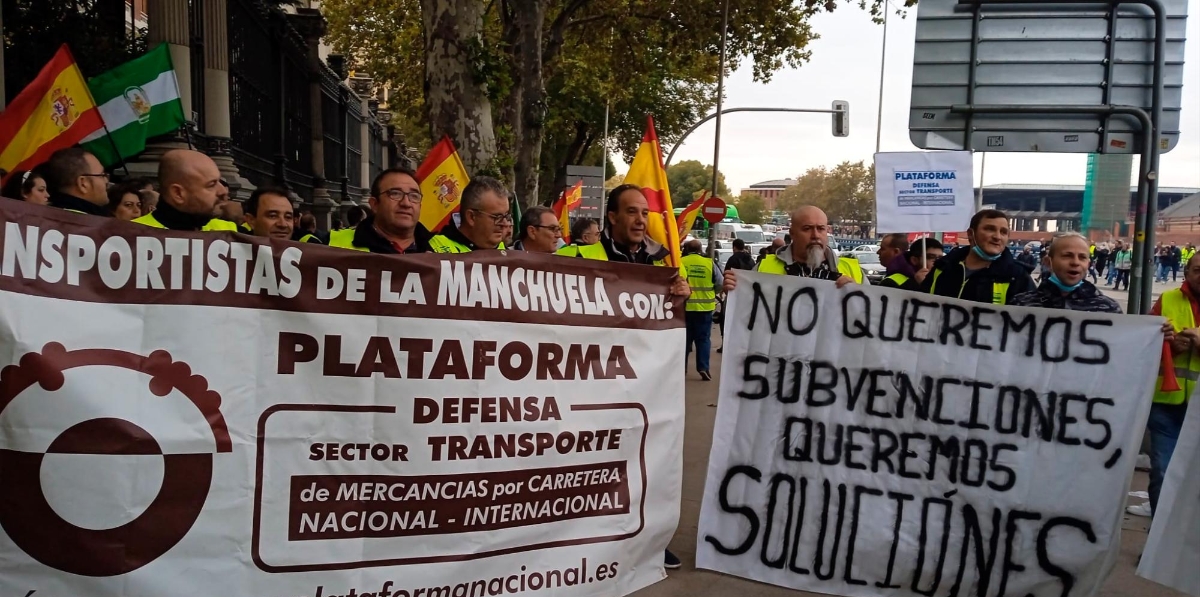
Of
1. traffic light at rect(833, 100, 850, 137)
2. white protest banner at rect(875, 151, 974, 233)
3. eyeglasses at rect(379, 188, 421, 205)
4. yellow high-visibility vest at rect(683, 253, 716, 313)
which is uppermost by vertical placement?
traffic light at rect(833, 100, 850, 137)

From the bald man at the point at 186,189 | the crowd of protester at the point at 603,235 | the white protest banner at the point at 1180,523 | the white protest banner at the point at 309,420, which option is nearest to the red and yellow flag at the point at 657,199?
the crowd of protester at the point at 603,235

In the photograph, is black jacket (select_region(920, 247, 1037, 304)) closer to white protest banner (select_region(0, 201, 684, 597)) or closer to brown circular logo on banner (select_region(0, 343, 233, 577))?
white protest banner (select_region(0, 201, 684, 597))

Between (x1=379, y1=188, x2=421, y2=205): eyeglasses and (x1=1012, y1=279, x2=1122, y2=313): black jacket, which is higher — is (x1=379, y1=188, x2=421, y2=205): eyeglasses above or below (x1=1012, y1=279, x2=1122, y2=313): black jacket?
above

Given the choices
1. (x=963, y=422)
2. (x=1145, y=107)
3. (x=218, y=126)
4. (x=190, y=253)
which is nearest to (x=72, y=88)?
(x=190, y=253)

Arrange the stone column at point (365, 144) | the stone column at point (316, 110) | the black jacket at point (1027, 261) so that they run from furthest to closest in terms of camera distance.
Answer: the stone column at point (365, 144) < the stone column at point (316, 110) < the black jacket at point (1027, 261)

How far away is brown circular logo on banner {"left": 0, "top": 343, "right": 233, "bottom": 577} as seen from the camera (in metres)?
2.82

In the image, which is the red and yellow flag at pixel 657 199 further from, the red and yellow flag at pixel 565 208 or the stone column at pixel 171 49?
the stone column at pixel 171 49

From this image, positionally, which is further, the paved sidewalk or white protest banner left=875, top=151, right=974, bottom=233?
white protest banner left=875, top=151, right=974, bottom=233

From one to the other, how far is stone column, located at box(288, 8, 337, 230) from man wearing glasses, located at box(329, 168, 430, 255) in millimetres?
15595

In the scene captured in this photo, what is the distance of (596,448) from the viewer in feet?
12.5

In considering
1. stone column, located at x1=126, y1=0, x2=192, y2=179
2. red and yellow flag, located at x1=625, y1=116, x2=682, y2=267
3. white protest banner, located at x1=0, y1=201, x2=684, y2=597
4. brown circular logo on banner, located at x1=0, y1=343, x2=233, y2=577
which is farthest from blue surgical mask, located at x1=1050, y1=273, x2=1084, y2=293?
stone column, located at x1=126, y1=0, x2=192, y2=179

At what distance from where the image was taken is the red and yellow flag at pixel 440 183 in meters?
7.92

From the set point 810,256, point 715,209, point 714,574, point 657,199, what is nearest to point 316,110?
point 715,209

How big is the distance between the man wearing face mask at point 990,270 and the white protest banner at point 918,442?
1289 mm
